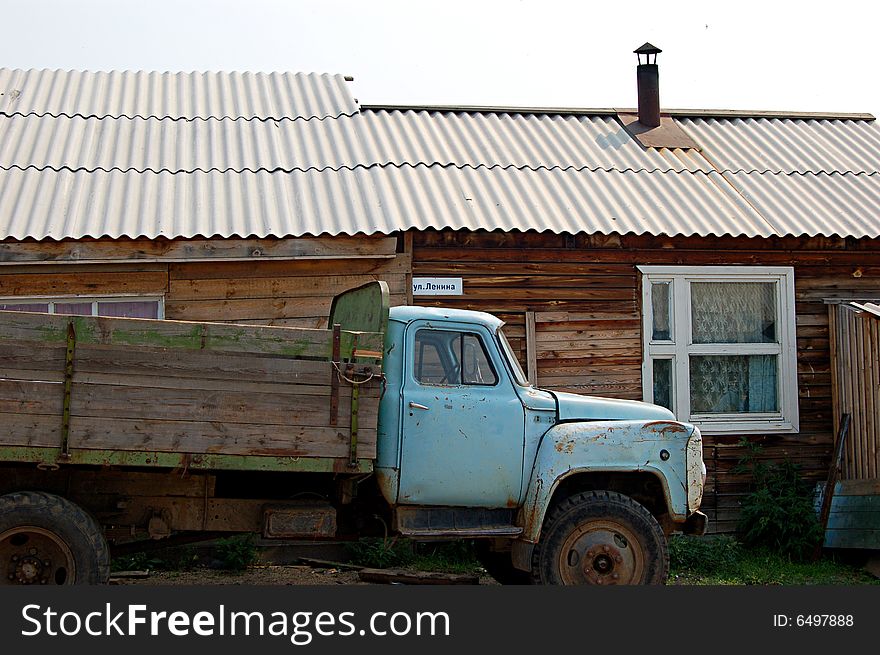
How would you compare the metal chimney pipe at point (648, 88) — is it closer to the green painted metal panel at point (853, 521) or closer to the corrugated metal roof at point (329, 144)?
the corrugated metal roof at point (329, 144)

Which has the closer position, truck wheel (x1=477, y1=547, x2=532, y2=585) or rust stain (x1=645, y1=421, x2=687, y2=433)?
rust stain (x1=645, y1=421, x2=687, y2=433)

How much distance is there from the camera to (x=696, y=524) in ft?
25.0

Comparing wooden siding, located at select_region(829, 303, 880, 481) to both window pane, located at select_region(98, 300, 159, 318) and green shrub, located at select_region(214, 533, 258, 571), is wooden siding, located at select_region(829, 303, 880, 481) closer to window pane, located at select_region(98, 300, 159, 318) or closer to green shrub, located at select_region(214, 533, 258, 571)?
green shrub, located at select_region(214, 533, 258, 571)

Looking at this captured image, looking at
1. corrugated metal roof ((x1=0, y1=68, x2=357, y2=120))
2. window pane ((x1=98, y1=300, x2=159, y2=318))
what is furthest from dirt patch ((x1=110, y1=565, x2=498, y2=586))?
corrugated metal roof ((x1=0, y1=68, x2=357, y2=120))

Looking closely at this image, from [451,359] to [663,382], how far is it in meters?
4.20

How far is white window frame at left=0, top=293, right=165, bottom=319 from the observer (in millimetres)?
9359

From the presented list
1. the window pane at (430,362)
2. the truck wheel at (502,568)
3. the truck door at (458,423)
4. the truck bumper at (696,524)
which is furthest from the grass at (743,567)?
the window pane at (430,362)

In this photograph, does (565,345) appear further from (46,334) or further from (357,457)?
(46,334)

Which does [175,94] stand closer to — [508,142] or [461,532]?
[508,142]

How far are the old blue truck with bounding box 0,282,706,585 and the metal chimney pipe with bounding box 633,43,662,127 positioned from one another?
21.2ft

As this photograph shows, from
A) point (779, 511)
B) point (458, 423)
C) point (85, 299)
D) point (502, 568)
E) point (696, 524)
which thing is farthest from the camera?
point (779, 511)

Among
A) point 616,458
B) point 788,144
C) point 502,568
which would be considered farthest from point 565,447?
point 788,144

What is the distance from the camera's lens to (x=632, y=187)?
1148cm

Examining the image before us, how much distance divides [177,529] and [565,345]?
469cm
